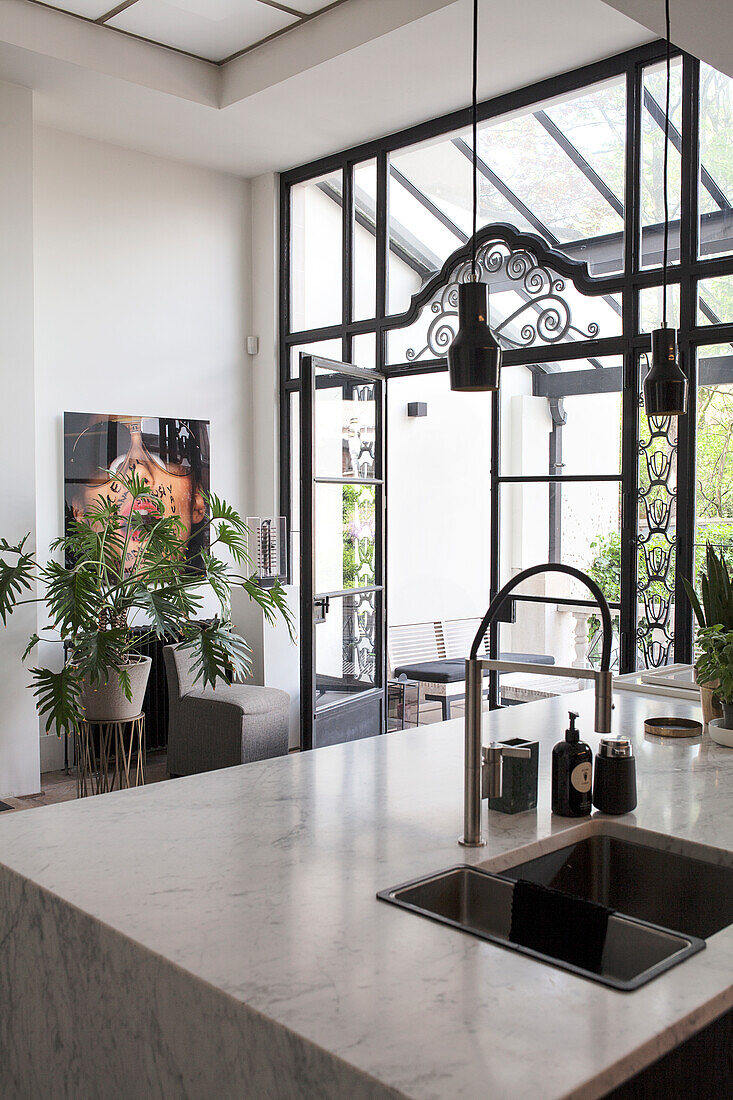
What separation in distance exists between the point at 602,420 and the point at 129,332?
2884 mm

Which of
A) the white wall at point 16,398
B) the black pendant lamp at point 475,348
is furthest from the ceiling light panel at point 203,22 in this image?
the black pendant lamp at point 475,348

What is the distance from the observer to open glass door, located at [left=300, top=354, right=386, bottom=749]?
5188 mm

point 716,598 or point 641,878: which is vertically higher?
point 716,598

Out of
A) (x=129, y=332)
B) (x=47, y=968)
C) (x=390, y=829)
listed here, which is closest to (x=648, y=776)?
(x=390, y=829)


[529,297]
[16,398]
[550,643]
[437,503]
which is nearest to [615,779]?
[550,643]

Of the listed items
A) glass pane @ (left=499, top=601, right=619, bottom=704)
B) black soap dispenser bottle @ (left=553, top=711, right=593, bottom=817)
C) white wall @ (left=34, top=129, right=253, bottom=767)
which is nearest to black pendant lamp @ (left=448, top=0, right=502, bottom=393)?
black soap dispenser bottle @ (left=553, top=711, right=593, bottom=817)

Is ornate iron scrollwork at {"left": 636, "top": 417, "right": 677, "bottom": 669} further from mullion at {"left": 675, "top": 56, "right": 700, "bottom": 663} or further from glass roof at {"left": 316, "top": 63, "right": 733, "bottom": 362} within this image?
glass roof at {"left": 316, "top": 63, "right": 733, "bottom": 362}

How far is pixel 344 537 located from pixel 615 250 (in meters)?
2.08

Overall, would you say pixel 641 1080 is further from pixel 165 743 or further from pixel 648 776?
pixel 165 743

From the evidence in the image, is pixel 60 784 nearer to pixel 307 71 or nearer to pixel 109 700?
pixel 109 700

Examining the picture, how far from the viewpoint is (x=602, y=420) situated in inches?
187

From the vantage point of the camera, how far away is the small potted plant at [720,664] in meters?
2.48

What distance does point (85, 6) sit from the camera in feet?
15.2

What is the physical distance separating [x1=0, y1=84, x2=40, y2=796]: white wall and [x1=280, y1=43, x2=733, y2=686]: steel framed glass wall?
6.57 feet
